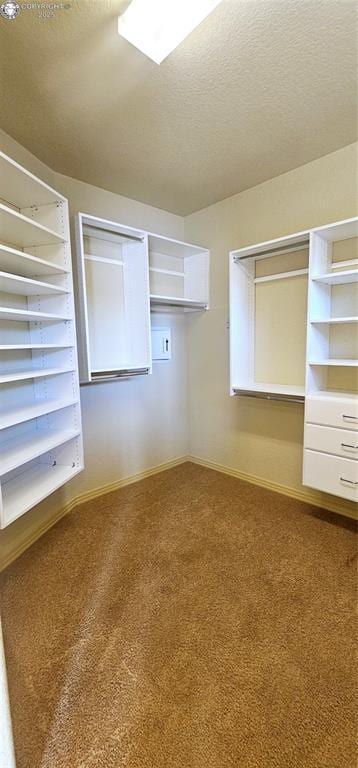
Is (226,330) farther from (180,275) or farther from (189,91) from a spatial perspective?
(189,91)

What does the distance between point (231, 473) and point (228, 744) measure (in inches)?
80.1

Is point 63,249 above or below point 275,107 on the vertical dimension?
below

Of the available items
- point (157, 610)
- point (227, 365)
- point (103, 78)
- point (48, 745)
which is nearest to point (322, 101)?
point (103, 78)

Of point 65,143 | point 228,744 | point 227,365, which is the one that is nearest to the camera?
point 228,744

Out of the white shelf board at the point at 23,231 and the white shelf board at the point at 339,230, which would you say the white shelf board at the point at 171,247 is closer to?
the white shelf board at the point at 23,231

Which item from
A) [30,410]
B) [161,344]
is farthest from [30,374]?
[161,344]

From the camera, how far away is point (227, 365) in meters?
2.91

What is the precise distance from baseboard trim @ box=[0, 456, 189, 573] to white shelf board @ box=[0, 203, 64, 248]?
177cm

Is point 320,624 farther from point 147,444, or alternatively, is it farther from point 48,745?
point 147,444

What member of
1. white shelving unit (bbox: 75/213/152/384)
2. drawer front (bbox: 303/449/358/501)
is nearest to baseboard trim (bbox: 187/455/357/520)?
drawer front (bbox: 303/449/358/501)

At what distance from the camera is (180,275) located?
308 cm

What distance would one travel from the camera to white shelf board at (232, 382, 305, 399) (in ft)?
7.28

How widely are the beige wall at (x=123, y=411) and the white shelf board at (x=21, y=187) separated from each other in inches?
11.8

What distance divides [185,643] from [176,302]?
222cm
